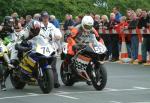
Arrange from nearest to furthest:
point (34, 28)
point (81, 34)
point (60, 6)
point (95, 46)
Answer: point (34, 28) < point (95, 46) < point (81, 34) < point (60, 6)

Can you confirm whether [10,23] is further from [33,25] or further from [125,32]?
[125,32]

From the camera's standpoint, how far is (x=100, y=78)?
49.2 feet

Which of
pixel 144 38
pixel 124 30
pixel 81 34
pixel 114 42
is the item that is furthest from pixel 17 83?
pixel 114 42

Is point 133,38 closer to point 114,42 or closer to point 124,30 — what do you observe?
point 124,30

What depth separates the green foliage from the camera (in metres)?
45.4

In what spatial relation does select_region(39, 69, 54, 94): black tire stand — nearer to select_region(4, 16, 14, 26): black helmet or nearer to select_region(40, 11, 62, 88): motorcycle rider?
select_region(40, 11, 62, 88): motorcycle rider

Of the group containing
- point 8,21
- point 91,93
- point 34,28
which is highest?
point 8,21

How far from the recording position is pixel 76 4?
5800 cm

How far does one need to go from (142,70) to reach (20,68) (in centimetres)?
616

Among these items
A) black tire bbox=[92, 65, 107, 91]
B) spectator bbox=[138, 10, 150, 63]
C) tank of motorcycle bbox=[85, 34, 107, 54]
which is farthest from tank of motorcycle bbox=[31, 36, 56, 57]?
spectator bbox=[138, 10, 150, 63]

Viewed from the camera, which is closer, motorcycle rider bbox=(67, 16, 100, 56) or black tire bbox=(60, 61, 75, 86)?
motorcycle rider bbox=(67, 16, 100, 56)

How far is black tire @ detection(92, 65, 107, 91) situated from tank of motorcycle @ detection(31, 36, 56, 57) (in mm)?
1139

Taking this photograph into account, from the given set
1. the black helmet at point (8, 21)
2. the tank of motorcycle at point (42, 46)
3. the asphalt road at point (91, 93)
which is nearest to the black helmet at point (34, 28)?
the tank of motorcycle at point (42, 46)

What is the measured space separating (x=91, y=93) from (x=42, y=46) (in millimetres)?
1523
